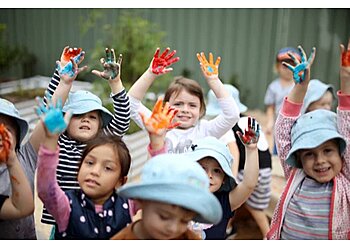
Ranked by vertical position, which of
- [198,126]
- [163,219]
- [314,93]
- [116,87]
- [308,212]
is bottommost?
[308,212]

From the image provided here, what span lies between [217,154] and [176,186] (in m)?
0.54

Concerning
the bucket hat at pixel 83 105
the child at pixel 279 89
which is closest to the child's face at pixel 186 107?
the bucket hat at pixel 83 105

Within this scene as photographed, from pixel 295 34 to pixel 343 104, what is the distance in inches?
167

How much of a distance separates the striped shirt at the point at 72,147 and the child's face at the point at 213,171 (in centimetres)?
41

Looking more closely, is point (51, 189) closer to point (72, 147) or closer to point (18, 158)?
point (18, 158)

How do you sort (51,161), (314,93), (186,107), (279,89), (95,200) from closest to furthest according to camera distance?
(51,161) < (95,200) < (186,107) < (314,93) < (279,89)

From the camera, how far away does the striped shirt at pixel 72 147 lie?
2018 millimetres

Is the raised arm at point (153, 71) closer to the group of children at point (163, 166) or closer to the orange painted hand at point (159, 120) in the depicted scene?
the group of children at point (163, 166)

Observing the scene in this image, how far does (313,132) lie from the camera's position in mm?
1826

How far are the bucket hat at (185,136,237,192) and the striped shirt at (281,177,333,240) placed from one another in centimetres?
24

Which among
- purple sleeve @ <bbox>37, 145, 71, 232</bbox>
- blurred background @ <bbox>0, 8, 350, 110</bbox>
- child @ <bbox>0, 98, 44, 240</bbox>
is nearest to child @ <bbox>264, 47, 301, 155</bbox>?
blurred background @ <bbox>0, 8, 350, 110</bbox>

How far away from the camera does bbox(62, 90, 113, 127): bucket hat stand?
2125mm

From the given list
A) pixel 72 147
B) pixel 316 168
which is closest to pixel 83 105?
pixel 72 147

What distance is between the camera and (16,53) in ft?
18.3
